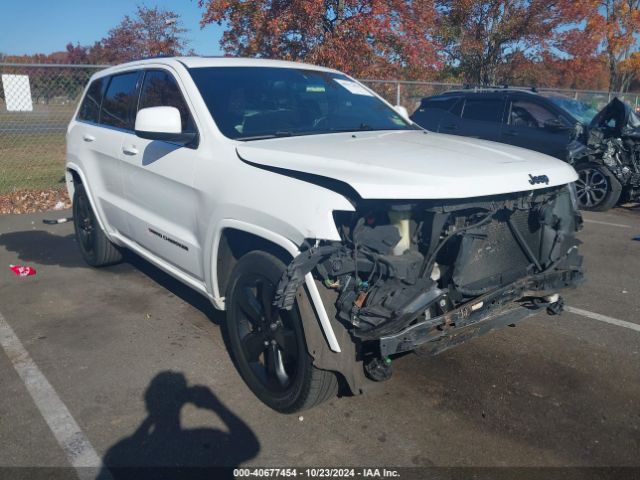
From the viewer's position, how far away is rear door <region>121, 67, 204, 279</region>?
3.91 m

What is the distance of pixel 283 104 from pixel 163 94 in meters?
0.96

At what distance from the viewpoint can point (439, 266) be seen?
3.17 meters

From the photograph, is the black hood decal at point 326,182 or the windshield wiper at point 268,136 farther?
the windshield wiper at point 268,136

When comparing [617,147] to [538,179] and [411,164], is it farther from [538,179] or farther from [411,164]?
[411,164]

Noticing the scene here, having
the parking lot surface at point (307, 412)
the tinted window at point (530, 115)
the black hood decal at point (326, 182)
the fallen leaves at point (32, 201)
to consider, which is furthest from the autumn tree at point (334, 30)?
the black hood decal at point (326, 182)

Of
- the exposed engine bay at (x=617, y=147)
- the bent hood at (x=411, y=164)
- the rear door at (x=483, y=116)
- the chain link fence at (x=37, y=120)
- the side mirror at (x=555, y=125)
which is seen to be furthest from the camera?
the chain link fence at (x=37, y=120)

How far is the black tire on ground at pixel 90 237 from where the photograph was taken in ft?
19.6

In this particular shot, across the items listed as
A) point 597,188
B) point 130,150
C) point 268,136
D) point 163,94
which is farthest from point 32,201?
point 597,188

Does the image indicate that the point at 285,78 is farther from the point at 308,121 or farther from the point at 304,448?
the point at 304,448

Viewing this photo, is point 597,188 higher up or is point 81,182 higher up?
point 81,182

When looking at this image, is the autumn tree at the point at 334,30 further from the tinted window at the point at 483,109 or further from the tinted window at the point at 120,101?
the tinted window at the point at 120,101

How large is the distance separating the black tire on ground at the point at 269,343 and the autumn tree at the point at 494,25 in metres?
12.9

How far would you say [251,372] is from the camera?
3.59 metres

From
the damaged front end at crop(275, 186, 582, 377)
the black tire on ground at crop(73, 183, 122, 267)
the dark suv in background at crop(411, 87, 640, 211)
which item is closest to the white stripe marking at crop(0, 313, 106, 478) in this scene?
the damaged front end at crop(275, 186, 582, 377)
